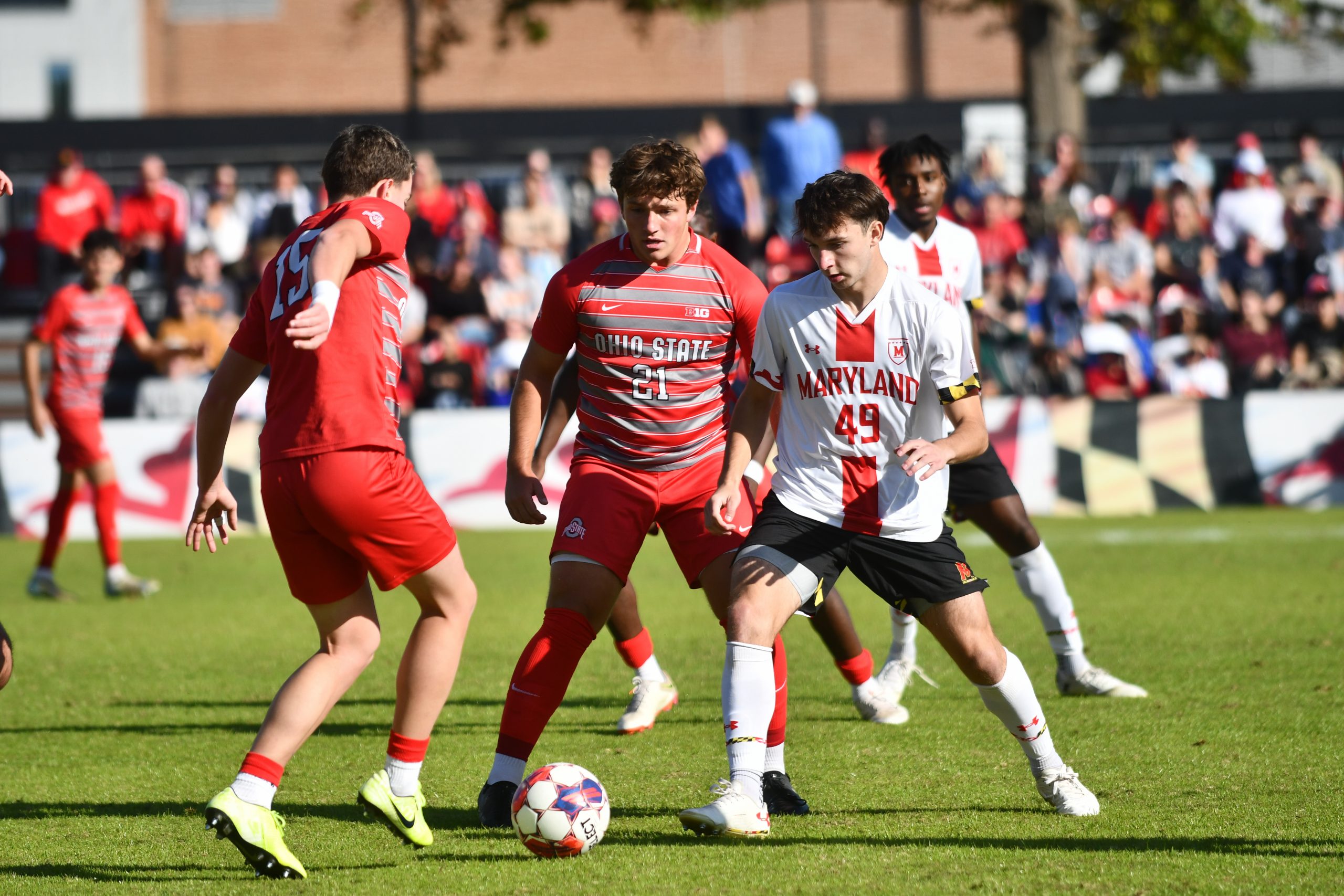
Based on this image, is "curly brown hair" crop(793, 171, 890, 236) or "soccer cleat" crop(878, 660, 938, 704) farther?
"soccer cleat" crop(878, 660, 938, 704)

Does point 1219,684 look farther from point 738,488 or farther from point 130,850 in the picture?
point 130,850

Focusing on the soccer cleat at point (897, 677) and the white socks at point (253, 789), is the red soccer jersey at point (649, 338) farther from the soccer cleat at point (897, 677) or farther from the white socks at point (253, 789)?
the soccer cleat at point (897, 677)

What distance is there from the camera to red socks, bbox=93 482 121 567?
11008mm

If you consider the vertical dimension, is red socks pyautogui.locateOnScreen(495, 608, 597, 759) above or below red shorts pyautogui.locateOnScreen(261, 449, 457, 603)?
below

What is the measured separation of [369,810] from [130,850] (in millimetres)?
837

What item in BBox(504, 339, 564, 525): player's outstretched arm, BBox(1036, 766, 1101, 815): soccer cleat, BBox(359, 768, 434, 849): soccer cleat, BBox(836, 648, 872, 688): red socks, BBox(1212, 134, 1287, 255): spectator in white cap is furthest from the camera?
BBox(1212, 134, 1287, 255): spectator in white cap

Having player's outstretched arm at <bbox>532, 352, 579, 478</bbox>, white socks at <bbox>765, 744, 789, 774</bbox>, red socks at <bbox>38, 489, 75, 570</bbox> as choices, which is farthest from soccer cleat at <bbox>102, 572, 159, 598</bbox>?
white socks at <bbox>765, 744, 789, 774</bbox>

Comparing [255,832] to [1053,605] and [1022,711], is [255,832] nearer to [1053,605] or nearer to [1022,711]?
[1022,711]

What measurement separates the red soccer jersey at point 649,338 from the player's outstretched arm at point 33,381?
6943 millimetres

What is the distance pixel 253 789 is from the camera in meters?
4.37

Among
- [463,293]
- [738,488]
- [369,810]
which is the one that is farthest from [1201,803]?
[463,293]

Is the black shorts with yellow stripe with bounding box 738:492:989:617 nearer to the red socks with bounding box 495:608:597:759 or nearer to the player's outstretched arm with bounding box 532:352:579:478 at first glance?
the red socks with bounding box 495:608:597:759

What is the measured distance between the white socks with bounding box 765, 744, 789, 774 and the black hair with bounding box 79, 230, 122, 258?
7.31 metres

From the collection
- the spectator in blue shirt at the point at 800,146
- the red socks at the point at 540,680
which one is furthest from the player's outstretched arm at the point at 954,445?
the spectator in blue shirt at the point at 800,146
